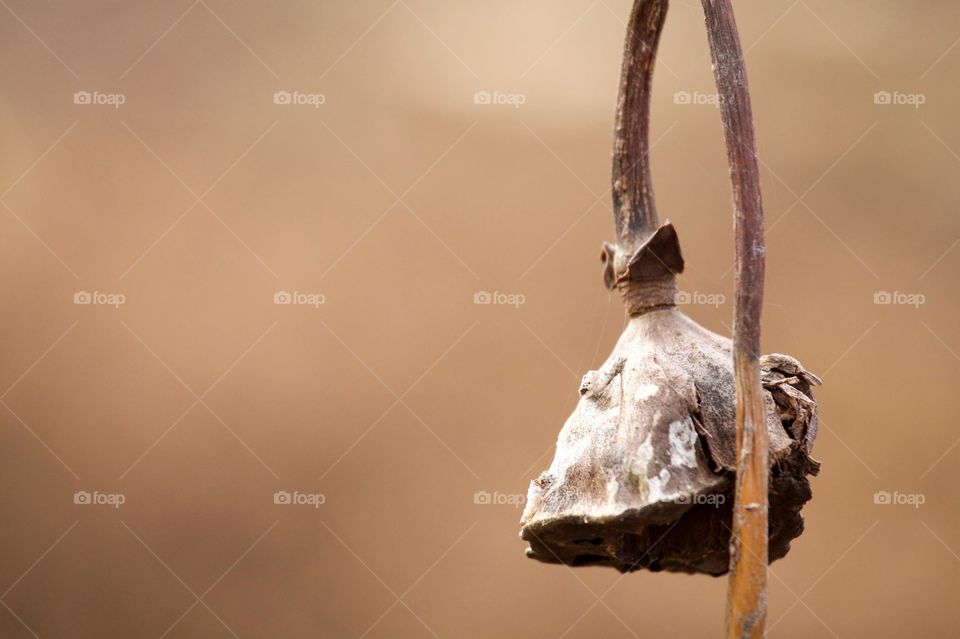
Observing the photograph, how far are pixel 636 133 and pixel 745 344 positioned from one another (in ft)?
1.62

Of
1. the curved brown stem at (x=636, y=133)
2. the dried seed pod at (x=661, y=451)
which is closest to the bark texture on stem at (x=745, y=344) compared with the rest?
the dried seed pod at (x=661, y=451)

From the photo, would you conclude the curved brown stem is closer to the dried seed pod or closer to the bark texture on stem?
the dried seed pod

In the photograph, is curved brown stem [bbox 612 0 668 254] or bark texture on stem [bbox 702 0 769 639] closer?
bark texture on stem [bbox 702 0 769 639]

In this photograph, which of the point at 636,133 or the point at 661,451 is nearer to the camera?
the point at 661,451

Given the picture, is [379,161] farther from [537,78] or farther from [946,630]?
[946,630]

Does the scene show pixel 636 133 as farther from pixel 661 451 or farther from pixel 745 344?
pixel 661 451

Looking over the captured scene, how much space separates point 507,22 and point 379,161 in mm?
811

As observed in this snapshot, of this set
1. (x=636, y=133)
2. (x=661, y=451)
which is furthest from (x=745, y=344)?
(x=636, y=133)

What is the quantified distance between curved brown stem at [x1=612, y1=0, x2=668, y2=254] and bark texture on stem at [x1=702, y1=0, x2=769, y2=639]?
0.22 m

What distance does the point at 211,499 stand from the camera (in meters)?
3.30

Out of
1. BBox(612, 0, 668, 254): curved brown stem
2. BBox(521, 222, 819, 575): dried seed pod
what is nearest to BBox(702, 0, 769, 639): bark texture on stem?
BBox(521, 222, 819, 575): dried seed pod

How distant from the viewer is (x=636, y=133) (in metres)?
1.52

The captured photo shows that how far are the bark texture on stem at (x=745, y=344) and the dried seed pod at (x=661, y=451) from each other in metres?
0.06

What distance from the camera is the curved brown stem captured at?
4.94 ft
